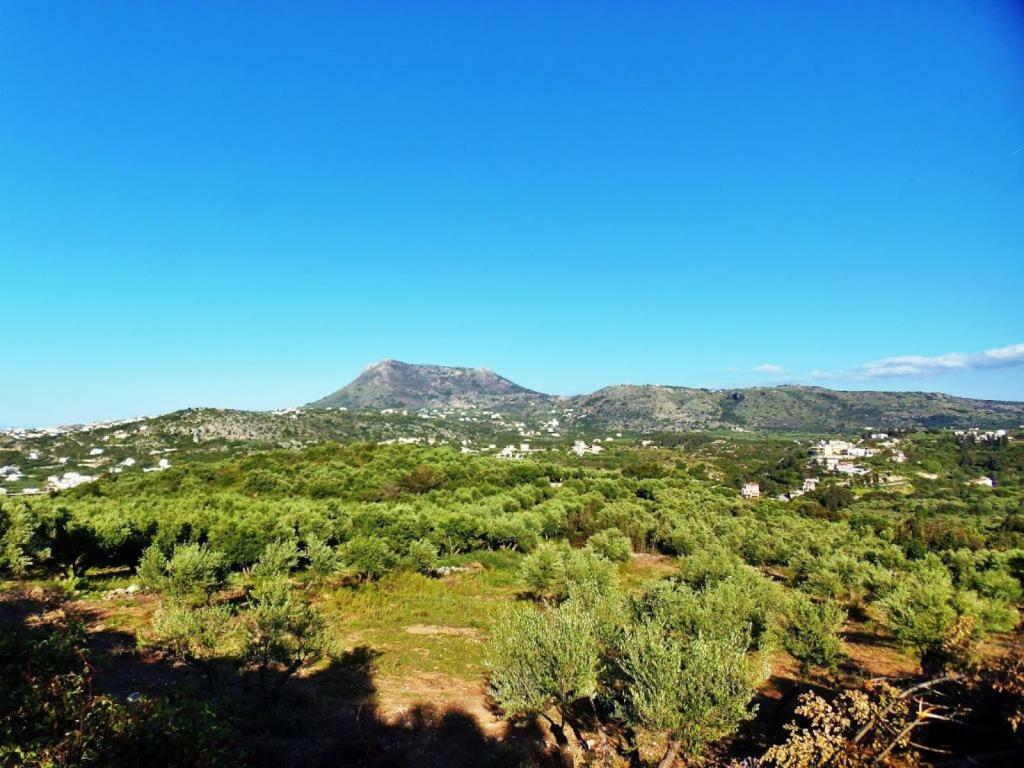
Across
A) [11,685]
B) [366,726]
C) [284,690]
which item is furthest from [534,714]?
[11,685]

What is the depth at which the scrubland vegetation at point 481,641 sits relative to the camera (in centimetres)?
738

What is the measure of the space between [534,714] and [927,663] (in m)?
19.7

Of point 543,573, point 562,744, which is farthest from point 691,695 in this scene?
point 543,573

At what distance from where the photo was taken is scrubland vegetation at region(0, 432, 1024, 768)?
738cm

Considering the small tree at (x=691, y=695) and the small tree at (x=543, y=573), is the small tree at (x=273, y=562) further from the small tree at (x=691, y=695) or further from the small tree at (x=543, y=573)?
the small tree at (x=691, y=695)

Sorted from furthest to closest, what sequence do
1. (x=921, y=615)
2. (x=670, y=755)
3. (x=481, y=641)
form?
1. (x=481, y=641)
2. (x=921, y=615)
3. (x=670, y=755)

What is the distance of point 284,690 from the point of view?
20016 mm

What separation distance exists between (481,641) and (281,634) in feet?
45.0

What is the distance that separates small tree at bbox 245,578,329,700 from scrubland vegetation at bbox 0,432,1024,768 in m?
0.09

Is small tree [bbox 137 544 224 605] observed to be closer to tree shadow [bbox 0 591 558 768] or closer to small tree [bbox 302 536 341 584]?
tree shadow [bbox 0 591 558 768]

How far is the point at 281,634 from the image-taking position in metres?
17.9

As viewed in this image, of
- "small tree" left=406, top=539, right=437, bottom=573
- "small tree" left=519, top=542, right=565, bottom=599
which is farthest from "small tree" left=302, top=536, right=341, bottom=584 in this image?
"small tree" left=519, top=542, right=565, bottom=599

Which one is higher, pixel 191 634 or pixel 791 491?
pixel 191 634

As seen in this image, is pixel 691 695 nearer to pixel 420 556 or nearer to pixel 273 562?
pixel 273 562
